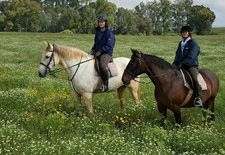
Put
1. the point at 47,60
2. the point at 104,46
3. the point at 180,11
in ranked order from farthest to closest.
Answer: the point at 180,11 < the point at 104,46 < the point at 47,60

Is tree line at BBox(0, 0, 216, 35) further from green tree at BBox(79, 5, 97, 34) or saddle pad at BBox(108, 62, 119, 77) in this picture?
saddle pad at BBox(108, 62, 119, 77)

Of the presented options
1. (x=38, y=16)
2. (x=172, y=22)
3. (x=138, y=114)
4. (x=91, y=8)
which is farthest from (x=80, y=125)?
(x=172, y=22)

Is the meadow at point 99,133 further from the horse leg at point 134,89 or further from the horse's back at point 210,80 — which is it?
the horse's back at point 210,80

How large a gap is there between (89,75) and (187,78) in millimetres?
3310

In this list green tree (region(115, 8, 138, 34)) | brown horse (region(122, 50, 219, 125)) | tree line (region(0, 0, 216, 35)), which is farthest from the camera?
green tree (region(115, 8, 138, 34))

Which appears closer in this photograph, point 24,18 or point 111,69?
point 111,69

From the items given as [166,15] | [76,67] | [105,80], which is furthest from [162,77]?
[166,15]

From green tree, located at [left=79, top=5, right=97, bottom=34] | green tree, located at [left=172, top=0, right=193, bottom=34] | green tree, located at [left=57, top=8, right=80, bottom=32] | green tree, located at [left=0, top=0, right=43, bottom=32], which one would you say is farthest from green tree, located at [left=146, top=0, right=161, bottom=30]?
green tree, located at [left=0, top=0, right=43, bottom=32]

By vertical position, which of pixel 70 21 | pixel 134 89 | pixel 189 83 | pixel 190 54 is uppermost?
pixel 70 21

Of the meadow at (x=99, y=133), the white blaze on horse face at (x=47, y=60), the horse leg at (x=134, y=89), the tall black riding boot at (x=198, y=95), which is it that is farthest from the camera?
the horse leg at (x=134, y=89)

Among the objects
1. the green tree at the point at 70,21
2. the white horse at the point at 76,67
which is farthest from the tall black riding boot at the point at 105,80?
the green tree at the point at 70,21

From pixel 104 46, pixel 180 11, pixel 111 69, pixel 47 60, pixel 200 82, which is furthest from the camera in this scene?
pixel 180 11

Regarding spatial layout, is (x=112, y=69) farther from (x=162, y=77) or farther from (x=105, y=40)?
(x=162, y=77)

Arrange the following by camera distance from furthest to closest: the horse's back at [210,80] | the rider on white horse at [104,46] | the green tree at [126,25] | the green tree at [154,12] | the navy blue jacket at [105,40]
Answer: the green tree at [154,12]
the green tree at [126,25]
the navy blue jacket at [105,40]
the rider on white horse at [104,46]
the horse's back at [210,80]
